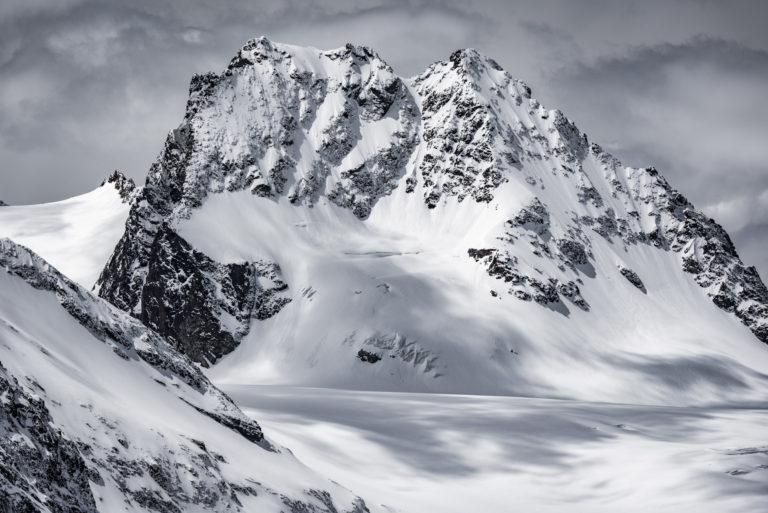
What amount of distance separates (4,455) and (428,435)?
76014mm

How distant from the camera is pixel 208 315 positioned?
176875mm

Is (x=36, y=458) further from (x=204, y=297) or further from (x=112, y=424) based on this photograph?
(x=204, y=297)

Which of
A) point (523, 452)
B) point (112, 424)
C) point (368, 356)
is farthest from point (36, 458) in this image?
point (368, 356)

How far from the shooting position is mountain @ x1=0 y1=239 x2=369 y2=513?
18547mm

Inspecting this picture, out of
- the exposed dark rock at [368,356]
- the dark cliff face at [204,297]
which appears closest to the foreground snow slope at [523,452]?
the exposed dark rock at [368,356]

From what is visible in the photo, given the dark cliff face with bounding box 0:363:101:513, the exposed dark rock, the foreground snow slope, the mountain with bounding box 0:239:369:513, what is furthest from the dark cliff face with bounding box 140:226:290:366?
the dark cliff face with bounding box 0:363:101:513

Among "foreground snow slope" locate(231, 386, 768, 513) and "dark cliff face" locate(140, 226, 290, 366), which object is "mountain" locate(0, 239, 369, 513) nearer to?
"foreground snow slope" locate(231, 386, 768, 513)

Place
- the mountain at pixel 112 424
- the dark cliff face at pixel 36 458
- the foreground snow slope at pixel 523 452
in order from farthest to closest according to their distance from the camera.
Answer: the foreground snow slope at pixel 523 452 < the mountain at pixel 112 424 < the dark cliff face at pixel 36 458

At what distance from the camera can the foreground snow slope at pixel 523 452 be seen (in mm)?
65562

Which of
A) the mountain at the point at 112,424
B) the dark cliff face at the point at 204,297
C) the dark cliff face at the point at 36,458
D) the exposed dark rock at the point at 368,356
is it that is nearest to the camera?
the dark cliff face at the point at 36,458

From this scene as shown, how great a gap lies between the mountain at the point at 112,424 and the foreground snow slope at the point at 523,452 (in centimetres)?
1794

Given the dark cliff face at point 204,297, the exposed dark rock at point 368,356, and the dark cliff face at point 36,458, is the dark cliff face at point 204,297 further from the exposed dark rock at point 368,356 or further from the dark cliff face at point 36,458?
the dark cliff face at point 36,458

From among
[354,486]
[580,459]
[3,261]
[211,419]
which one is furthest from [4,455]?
[580,459]

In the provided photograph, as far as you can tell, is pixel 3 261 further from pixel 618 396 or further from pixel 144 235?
pixel 144 235
